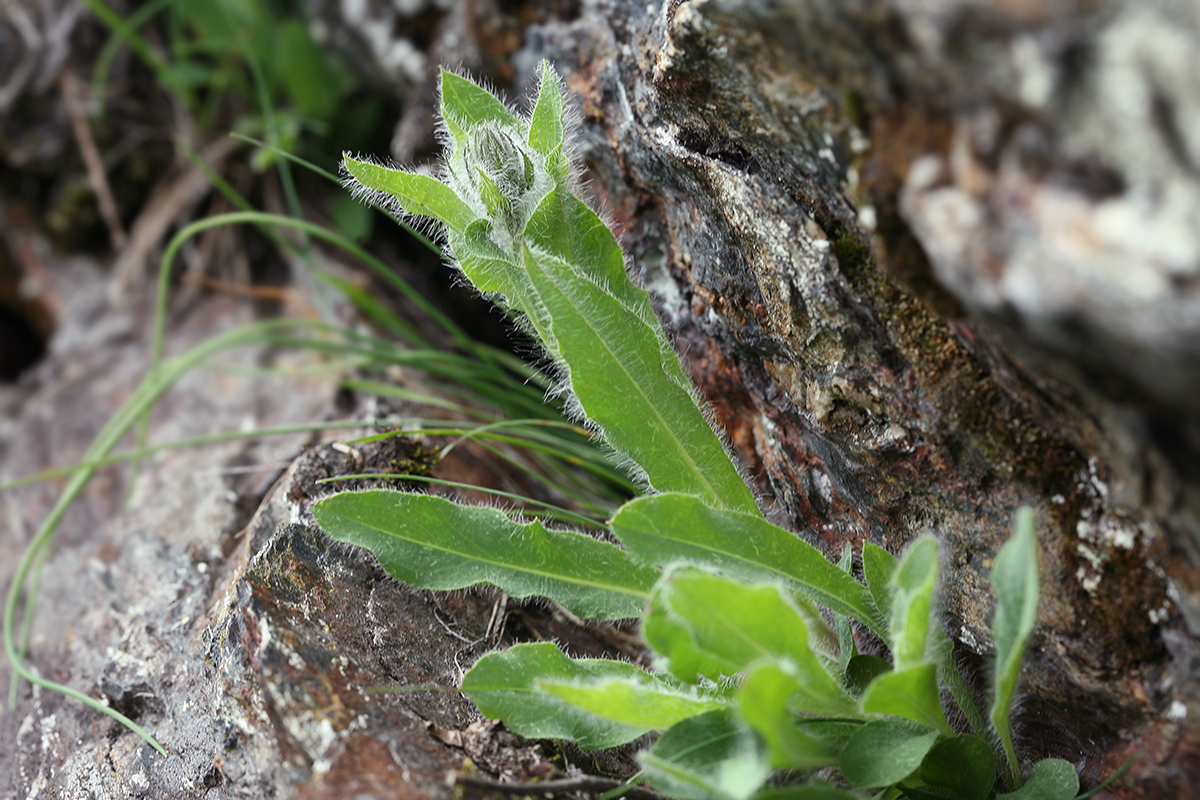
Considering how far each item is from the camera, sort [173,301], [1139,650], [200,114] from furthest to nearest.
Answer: [200,114] < [173,301] < [1139,650]

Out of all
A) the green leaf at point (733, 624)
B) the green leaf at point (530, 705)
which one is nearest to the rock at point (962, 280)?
the green leaf at point (733, 624)

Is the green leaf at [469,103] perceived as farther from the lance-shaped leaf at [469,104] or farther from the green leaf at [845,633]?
the green leaf at [845,633]

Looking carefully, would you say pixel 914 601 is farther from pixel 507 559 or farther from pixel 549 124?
pixel 549 124

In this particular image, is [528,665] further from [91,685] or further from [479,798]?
[91,685]

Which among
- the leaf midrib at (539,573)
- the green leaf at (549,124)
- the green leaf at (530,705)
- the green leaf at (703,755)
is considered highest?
the green leaf at (549,124)

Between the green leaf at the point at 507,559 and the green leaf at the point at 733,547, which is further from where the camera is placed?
the green leaf at the point at 507,559

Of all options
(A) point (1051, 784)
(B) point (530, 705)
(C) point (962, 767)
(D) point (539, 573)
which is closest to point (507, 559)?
(D) point (539, 573)

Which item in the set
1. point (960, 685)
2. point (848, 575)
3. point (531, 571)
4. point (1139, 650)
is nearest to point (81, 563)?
point (531, 571)
